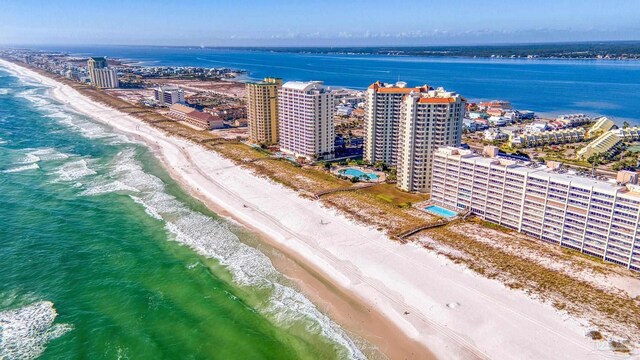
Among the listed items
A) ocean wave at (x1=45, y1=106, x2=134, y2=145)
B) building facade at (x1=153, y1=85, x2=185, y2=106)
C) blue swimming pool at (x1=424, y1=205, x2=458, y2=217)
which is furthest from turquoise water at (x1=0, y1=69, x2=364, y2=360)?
building facade at (x1=153, y1=85, x2=185, y2=106)

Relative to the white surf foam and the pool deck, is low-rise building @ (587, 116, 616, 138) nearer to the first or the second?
the pool deck

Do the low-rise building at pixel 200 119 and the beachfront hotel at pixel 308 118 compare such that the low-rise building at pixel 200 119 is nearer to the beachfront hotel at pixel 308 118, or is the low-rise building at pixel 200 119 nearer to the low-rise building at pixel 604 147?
the beachfront hotel at pixel 308 118

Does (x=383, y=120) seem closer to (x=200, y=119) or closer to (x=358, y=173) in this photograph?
(x=358, y=173)

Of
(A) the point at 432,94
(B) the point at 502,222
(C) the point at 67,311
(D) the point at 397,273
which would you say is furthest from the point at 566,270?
(C) the point at 67,311

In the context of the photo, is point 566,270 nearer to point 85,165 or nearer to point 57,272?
point 57,272

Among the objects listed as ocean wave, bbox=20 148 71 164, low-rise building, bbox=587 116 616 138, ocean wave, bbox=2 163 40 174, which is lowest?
ocean wave, bbox=2 163 40 174

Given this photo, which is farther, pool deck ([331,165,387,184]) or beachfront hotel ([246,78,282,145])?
beachfront hotel ([246,78,282,145])
